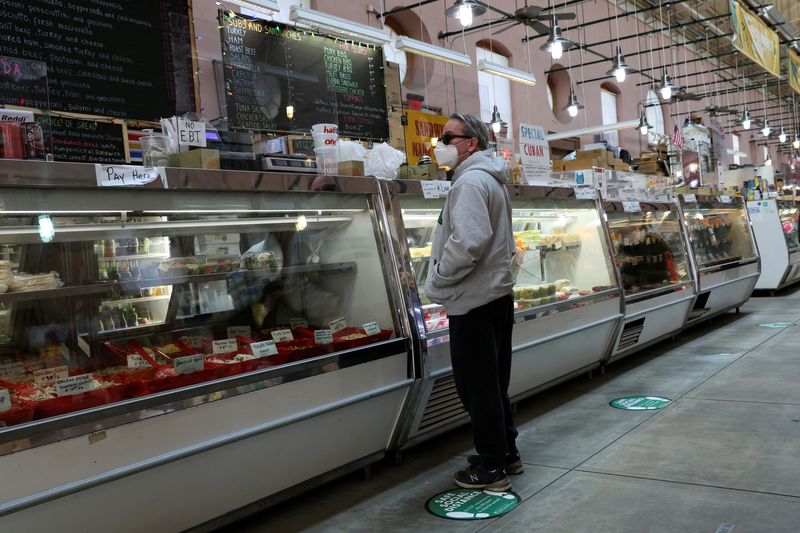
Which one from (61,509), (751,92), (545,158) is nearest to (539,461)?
(61,509)

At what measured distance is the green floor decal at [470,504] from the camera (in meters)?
2.77

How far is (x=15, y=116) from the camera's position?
2295 mm

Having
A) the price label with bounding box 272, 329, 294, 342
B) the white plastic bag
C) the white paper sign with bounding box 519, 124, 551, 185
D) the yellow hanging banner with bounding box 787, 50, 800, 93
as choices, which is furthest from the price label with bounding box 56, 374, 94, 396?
the yellow hanging banner with bounding box 787, 50, 800, 93

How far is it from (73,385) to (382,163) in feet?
6.05

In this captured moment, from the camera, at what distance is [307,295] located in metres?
3.42

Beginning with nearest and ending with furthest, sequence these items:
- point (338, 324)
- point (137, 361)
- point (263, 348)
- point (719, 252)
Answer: point (137, 361), point (263, 348), point (338, 324), point (719, 252)

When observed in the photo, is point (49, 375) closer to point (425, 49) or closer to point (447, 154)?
point (447, 154)

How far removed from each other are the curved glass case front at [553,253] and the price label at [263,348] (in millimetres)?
1399

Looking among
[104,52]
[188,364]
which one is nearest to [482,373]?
[188,364]

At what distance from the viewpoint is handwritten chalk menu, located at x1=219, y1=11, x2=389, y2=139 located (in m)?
5.21

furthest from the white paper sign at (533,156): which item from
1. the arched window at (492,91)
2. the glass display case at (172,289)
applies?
the arched window at (492,91)

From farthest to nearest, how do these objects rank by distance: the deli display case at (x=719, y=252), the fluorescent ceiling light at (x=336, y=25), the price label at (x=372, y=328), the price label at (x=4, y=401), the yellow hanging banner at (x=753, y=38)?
the yellow hanging banner at (x=753, y=38) < the deli display case at (x=719, y=252) < the fluorescent ceiling light at (x=336, y=25) < the price label at (x=372, y=328) < the price label at (x=4, y=401)

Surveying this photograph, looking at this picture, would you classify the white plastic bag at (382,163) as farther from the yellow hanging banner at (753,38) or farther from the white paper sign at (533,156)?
the yellow hanging banner at (753,38)

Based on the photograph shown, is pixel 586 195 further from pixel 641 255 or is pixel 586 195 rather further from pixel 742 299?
pixel 742 299
